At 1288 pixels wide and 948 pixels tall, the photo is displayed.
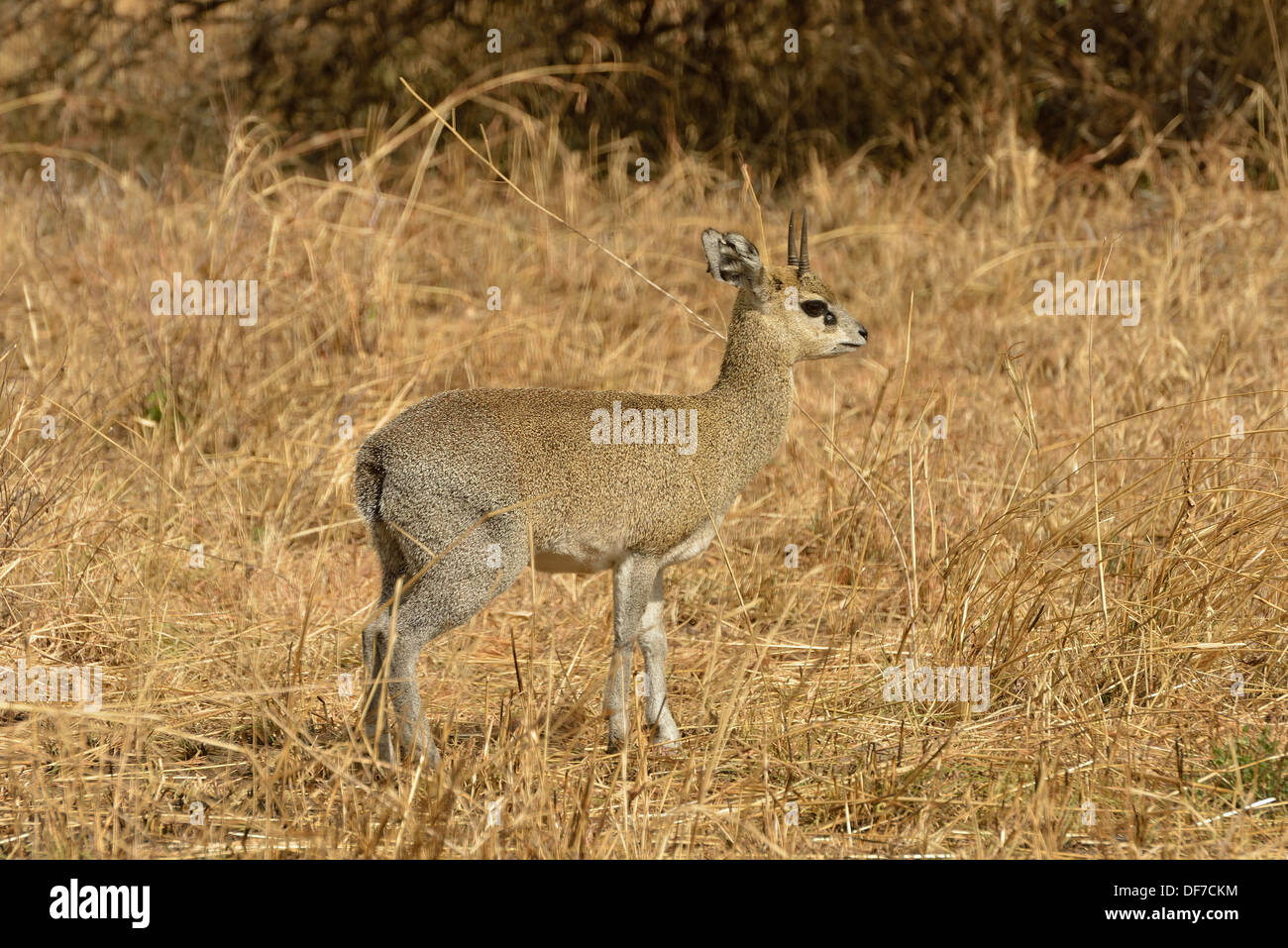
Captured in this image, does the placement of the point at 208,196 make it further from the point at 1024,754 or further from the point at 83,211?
the point at 1024,754

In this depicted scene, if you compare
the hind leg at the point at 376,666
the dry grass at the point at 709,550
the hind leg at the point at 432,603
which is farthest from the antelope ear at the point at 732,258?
the hind leg at the point at 376,666

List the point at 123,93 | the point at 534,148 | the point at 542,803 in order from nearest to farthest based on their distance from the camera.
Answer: the point at 542,803
the point at 534,148
the point at 123,93

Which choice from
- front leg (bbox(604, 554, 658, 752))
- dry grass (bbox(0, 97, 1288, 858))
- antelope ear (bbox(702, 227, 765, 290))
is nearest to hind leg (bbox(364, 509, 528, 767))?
dry grass (bbox(0, 97, 1288, 858))

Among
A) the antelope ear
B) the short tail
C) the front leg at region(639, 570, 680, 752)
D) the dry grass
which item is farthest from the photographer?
the antelope ear

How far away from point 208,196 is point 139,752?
6105mm

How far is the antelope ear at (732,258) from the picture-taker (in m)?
5.13

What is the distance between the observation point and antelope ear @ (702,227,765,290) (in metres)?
5.13

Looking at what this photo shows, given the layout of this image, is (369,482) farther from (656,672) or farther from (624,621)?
(656,672)

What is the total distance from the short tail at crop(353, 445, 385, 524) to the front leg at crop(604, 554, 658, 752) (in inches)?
32.5

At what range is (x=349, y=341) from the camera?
325 inches

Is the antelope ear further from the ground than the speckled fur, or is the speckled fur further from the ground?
the antelope ear

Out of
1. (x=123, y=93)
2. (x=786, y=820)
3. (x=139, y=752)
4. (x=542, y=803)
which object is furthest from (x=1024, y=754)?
(x=123, y=93)

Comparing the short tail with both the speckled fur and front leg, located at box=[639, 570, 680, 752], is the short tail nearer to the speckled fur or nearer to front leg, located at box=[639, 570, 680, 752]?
the speckled fur

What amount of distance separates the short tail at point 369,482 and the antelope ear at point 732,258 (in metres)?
1.36
